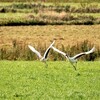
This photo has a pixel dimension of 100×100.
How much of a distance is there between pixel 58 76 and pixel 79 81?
3.24 feet

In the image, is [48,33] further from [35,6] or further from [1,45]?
[35,6]

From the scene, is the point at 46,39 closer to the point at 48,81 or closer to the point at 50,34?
the point at 50,34

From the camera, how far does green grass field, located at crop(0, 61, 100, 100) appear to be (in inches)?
465

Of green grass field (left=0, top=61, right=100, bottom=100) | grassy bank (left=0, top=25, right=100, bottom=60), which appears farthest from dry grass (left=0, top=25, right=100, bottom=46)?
green grass field (left=0, top=61, right=100, bottom=100)

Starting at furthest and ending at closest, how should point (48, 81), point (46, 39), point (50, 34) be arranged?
point (50, 34)
point (46, 39)
point (48, 81)

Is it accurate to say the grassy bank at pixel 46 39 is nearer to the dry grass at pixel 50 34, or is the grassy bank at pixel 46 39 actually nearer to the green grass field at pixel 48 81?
the dry grass at pixel 50 34

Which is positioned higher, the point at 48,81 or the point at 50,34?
the point at 48,81

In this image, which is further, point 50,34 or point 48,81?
point 50,34

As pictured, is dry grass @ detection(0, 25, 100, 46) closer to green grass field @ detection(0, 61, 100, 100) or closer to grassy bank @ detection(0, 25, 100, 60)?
grassy bank @ detection(0, 25, 100, 60)

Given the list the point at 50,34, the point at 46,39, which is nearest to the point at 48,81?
the point at 46,39

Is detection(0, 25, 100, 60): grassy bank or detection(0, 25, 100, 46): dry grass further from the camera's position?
detection(0, 25, 100, 46): dry grass

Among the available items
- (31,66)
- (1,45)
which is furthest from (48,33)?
(31,66)

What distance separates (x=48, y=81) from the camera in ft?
45.7

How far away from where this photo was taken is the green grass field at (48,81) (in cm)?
1182
